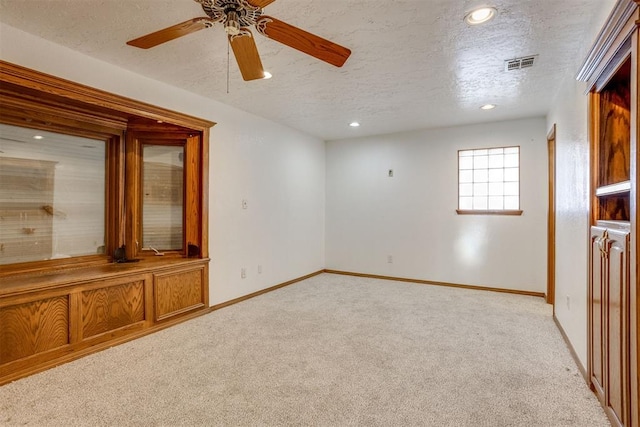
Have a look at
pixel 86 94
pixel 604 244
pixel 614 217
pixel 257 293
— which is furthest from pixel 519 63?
pixel 257 293

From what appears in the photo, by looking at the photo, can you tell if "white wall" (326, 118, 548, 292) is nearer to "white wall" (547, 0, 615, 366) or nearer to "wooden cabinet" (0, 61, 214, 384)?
"white wall" (547, 0, 615, 366)

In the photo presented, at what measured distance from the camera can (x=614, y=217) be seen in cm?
202

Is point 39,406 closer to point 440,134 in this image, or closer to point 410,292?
point 410,292

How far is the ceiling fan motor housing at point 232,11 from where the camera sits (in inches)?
60.7

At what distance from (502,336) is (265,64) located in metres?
3.20

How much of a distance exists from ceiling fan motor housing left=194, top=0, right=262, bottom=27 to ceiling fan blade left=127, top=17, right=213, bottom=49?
54mm

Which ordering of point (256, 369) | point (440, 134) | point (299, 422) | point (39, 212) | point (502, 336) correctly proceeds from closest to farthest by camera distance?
1. point (299, 422)
2. point (256, 369)
3. point (39, 212)
4. point (502, 336)
5. point (440, 134)

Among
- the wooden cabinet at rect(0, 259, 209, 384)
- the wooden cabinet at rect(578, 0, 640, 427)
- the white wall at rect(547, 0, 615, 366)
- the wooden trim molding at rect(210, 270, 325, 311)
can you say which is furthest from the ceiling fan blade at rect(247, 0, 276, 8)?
the wooden trim molding at rect(210, 270, 325, 311)

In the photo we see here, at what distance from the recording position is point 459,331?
3.08 meters

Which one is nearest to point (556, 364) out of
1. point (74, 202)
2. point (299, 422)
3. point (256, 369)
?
point (299, 422)

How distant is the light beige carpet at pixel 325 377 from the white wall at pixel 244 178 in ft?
3.07

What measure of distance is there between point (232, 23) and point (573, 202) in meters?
2.73

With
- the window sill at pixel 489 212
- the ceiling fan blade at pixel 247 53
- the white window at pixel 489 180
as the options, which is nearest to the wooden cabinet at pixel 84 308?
the ceiling fan blade at pixel 247 53

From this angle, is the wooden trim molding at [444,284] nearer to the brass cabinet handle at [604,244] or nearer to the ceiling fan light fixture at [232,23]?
the brass cabinet handle at [604,244]
